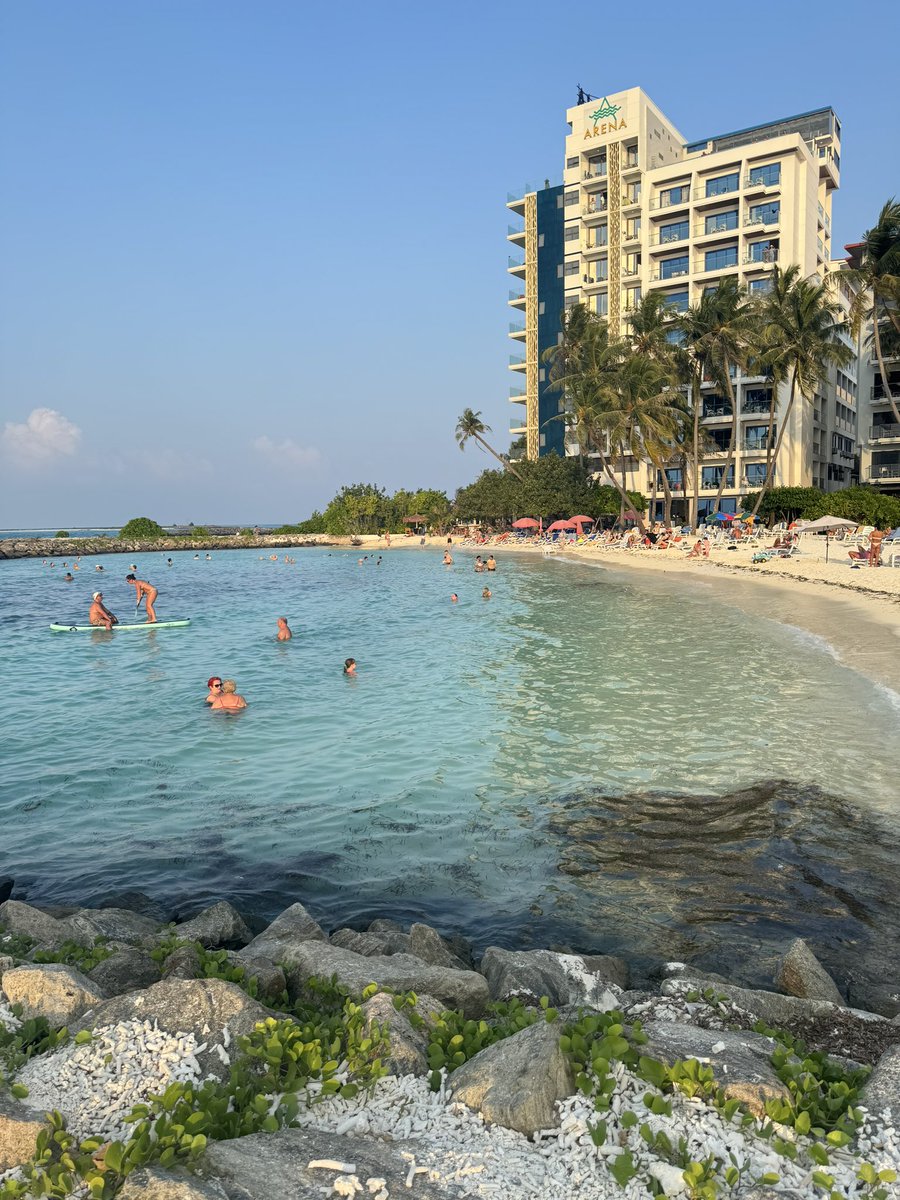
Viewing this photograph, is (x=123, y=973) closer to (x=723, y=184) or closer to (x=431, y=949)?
(x=431, y=949)

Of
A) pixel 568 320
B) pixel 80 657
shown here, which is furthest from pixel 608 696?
pixel 568 320

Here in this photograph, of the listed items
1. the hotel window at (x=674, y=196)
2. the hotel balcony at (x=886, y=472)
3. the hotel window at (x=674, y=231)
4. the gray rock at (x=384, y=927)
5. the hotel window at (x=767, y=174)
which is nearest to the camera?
the gray rock at (x=384, y=927)

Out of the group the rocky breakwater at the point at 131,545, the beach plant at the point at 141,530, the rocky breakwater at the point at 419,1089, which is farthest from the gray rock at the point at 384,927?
the beach plant at the point at 141,530

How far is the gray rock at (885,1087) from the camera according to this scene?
12.3 feet

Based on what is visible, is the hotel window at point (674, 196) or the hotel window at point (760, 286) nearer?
the hotel window at point (760, 286)

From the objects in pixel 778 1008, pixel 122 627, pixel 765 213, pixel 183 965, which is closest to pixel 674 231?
pixel 765 213

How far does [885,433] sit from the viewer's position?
218ft

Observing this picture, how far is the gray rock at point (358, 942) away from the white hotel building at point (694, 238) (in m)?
66.8

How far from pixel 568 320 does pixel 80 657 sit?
192 ft

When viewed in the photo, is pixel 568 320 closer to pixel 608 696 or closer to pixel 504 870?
pixel 608 696

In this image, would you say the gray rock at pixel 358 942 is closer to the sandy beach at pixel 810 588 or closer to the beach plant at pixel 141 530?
the sandy beach at pixel 810 588

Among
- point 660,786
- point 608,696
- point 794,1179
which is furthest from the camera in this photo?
point 608,696

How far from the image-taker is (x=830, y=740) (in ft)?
42.3

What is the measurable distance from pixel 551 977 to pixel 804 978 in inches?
69.2
